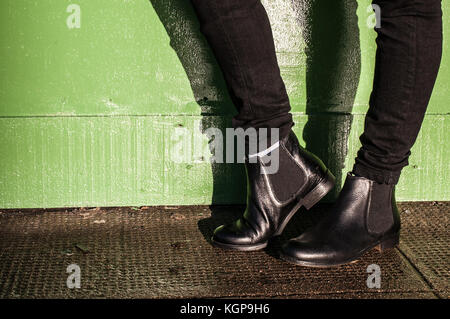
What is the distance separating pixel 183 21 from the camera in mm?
2414

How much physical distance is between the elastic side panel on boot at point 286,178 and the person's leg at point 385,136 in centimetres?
14

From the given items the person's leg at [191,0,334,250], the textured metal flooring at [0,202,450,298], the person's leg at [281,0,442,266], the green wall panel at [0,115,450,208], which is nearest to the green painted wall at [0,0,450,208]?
the green wall panel at [0,115,450,208]

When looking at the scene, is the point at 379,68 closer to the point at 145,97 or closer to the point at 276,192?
the point at 276,192

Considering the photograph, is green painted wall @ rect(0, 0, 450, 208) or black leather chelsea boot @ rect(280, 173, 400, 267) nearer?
black leather chelsea boot @ rect(280, 173, 400, 267)

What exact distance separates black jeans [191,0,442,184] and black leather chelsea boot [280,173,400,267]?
2.6 inches

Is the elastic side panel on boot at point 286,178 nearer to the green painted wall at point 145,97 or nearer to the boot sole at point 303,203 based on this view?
the boot sole at point 303,203

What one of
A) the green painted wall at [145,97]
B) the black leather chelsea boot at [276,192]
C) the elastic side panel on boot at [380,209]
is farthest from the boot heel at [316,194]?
the green painted wall at [145,97]

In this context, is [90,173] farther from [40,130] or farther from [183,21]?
[183,21]

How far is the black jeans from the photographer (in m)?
1.79

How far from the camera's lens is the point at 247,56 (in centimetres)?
184

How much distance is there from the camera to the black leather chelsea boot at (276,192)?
1.99m

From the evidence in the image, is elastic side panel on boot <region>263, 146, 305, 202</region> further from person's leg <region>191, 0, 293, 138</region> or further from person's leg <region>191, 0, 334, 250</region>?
person's leg <region>191, 0, 293, 138</region>

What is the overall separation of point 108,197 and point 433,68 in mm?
1345
